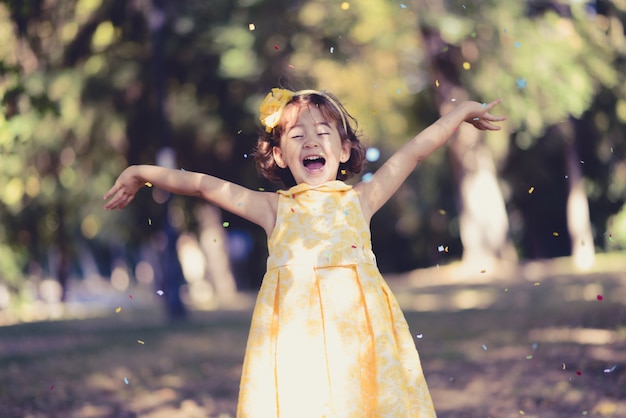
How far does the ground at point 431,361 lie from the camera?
263 inches

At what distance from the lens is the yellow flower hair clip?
386 centimetres

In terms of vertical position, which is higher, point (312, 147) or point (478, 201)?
point (478, 201)

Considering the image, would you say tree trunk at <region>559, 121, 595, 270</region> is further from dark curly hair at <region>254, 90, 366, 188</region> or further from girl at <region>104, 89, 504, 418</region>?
girl at <region>104, 89, 504, 418</region>

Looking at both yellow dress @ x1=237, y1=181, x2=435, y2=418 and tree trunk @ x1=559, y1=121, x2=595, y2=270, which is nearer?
yellow dress @ x1=237, y1=181, x2=435, y2=418

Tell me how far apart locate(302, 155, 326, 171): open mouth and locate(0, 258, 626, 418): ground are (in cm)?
256

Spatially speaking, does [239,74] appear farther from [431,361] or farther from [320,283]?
[320,283]

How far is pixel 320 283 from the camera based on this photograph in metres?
3.54

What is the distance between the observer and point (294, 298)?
A: 3.51 m

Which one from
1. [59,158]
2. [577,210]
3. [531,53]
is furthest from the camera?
[577,210]

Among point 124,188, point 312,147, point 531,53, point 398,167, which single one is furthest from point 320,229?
point 531,53

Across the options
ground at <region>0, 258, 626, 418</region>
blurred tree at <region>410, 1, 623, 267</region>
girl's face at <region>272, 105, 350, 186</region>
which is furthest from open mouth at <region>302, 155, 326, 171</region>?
blurred tree at <region>410, 1, 623, 267</region>

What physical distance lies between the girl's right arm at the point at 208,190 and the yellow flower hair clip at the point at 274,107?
0.30 meters

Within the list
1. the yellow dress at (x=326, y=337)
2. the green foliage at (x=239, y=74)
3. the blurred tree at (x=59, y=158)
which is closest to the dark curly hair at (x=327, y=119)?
the yellow dress at (x=326, y=337)

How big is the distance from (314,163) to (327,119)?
0.17 meters
